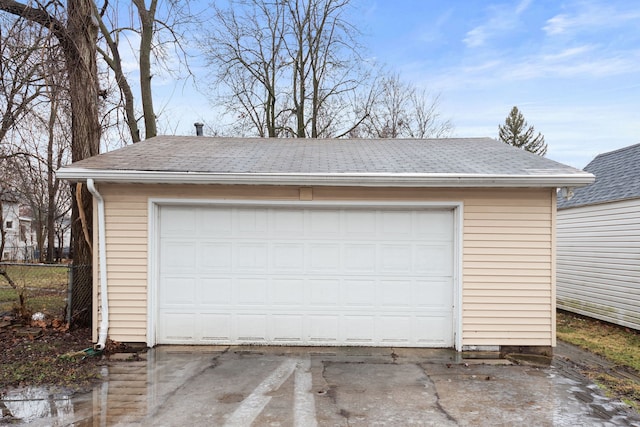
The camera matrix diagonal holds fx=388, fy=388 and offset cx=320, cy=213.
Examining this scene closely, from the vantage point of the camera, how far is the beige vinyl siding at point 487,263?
18.1ft

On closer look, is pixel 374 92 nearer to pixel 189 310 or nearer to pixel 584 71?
pixel 584 71

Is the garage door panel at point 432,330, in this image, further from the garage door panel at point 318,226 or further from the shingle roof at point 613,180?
the shingle roof at point 613,180

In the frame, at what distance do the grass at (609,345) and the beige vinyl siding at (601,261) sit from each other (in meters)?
0.27

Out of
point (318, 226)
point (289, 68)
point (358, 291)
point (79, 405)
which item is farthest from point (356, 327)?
point (289, 68)

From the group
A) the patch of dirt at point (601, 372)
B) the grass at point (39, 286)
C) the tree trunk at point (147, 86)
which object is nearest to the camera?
the patch of dirt at point (601, 372)

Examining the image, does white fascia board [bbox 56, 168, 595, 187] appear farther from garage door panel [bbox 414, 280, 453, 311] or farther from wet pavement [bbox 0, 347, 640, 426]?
wet pavement [bbox 0, 347, 640, 426]

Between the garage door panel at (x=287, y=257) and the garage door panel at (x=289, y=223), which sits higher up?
the garage door panel at (x=289, y=223)

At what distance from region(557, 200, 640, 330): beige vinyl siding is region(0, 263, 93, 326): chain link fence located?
10181 millimetres

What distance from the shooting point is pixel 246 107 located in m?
18.0

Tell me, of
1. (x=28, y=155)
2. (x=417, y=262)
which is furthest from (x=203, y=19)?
(x=417, y=262)

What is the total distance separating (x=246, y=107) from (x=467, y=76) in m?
9.71

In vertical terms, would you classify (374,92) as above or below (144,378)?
above

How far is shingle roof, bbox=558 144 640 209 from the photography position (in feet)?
27.1

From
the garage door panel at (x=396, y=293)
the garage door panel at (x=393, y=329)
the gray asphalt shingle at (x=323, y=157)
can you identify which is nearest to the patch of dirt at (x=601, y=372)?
the garage door panel at (x=393, y=329)
